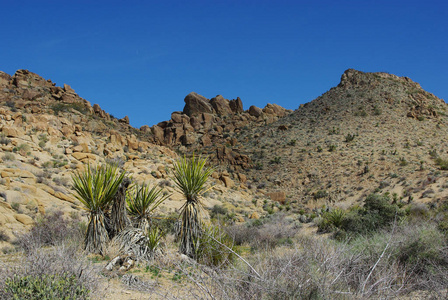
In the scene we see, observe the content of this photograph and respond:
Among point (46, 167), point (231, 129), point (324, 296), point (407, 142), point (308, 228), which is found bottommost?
point (308, 228)

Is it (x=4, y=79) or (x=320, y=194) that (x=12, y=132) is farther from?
(x=320, y=194)

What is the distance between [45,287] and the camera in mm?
6094

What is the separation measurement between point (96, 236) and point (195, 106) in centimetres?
5304

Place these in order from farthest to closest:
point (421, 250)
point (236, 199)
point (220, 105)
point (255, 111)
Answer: point (220, 105) → point (255, 111) → point (236, 199) → point (421, 250)

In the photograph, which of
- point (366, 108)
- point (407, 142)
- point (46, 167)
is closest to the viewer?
point (46, 167)

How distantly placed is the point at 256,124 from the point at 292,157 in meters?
16.6

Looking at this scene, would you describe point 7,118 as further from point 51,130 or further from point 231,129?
point 231,129

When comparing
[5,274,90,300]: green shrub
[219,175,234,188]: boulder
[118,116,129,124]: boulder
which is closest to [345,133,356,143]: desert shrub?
[219,175,234,188]: boulder

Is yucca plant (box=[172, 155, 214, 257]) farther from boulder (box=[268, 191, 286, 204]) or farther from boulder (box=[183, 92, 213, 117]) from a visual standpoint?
boulder (box=[183, 92, 213, 117])

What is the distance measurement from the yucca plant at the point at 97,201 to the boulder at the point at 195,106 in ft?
165

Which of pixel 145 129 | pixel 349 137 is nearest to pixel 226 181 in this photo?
pixel 349 137

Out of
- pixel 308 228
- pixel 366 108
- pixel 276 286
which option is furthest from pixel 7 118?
pixel 366 108

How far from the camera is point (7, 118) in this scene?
2764cm

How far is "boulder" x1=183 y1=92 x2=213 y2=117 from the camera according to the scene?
6344 cm
